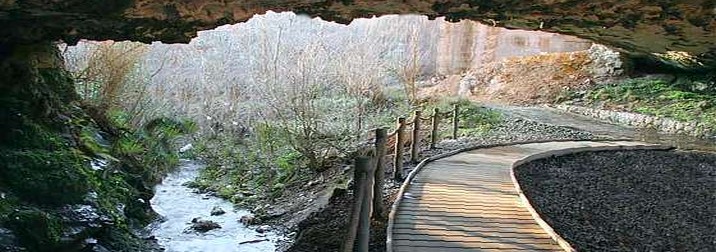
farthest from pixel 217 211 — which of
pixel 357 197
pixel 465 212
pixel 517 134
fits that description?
pixel 517 134

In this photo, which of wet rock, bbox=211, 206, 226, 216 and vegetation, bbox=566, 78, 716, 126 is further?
vegetation, bbox=566, 78, 716, 126

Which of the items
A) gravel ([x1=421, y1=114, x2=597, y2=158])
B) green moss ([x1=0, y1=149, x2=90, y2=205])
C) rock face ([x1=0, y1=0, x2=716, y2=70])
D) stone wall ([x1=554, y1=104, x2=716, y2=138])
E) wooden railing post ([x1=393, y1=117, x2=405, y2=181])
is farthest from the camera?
stone wall ([x1=554, y1=104, x2=716, y2=138])

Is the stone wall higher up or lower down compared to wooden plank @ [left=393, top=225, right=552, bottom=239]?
lower down

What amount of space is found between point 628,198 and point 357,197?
5.32m

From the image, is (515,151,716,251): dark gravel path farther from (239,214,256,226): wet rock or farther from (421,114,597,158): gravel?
(239,214,256,226): wet rock

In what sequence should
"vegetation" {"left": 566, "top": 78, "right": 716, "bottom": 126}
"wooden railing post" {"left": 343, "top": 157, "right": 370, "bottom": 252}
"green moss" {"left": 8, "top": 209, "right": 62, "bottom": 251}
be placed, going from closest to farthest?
"wooden railing post" {"left": 343, "top": 157, "right": 370, "bottom": 252} → "green moss" {"left": 8, "top": 209, "right": 62, "bottom": 251} → "vegetation" {"left": 566, "top": 78, "right": 716, "bottom": 126}

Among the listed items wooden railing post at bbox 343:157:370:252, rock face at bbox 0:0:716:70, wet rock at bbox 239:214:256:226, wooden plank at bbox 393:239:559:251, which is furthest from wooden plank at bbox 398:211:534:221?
wet rock at bbox 239:214:256:226

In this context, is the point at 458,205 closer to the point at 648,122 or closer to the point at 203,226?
the point at 203,226

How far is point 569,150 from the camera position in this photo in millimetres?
12484

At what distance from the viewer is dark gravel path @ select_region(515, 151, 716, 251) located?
755 centimetres

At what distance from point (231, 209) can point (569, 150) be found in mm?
6208

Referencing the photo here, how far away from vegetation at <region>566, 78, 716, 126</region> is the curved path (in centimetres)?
727

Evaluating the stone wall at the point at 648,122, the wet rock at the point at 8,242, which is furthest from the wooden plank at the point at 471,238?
the stone wall at the point at 648,122

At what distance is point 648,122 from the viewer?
16453 mm
